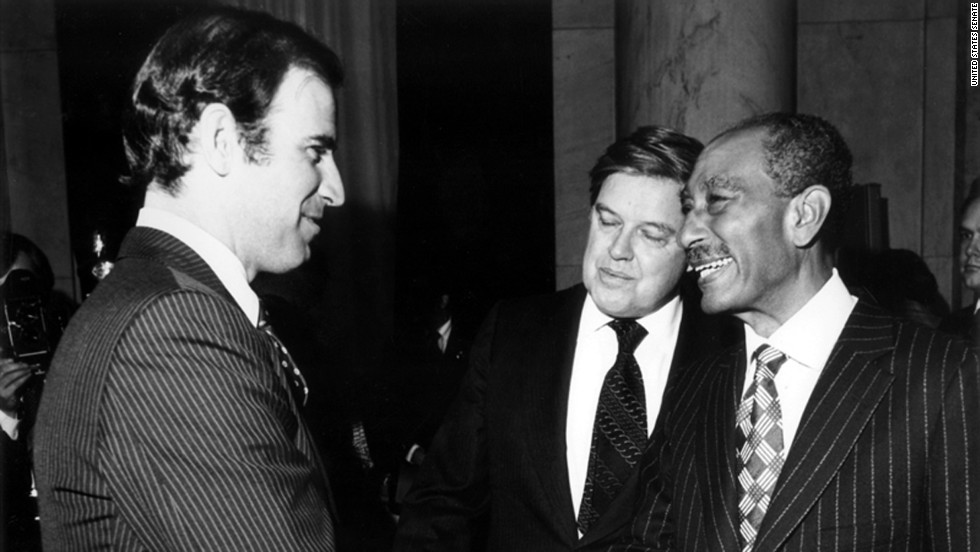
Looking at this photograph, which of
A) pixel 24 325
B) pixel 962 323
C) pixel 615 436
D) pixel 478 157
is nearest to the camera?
pixel 615 436

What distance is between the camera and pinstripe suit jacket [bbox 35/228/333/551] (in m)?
1.13

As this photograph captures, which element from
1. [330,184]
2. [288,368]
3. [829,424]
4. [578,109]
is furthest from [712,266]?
[578,109]

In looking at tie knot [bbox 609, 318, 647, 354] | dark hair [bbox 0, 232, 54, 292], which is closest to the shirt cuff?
dark hair [bbox 0, 232, 54, 292]

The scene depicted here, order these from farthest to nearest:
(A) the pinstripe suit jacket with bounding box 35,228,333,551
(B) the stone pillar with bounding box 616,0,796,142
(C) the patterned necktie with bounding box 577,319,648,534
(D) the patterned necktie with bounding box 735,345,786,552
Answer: (B) the stone pillar with bounding box 616,0,796,142, (C) the patterned necktie with bounding box 577,319,648,534, (D) the patterned necktie with bounding box 735,345,786,552, (A) the pinstripe suit jacket with bounding box 35,228,333,551

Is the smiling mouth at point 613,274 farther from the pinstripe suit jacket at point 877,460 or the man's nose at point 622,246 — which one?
the pinstripe suit jacket at point 877,460

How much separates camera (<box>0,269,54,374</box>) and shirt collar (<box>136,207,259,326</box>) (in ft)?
7.54

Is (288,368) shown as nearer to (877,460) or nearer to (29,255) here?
(877,460)

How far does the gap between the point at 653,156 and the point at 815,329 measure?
2.45 feet

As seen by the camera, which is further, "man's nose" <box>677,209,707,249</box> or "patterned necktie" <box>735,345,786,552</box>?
"man's nose" <box>677,209,707,249</box>

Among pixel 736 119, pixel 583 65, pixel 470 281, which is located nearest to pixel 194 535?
pixel 736 119

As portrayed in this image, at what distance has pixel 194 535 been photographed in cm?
113

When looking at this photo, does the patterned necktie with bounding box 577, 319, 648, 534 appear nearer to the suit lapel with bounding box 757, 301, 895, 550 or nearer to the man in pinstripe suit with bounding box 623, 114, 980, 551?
the man in pinstripe suit with bounding box 623, 114, 980, 551

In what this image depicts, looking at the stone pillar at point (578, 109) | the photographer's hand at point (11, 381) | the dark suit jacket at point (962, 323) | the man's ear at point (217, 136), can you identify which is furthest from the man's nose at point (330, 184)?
the stone pillar at point (578, 109)

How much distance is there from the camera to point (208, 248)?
1.38 metres
